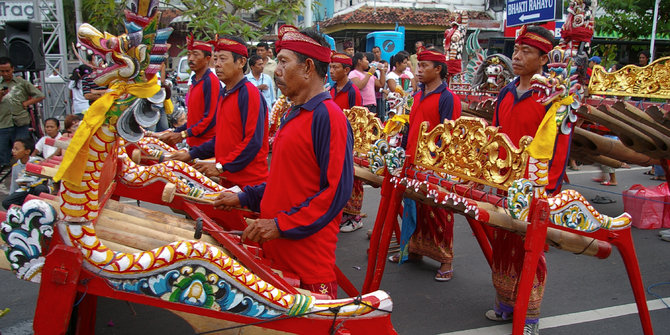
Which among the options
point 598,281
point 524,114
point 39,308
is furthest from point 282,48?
point 598,281

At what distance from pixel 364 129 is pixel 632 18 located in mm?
12405

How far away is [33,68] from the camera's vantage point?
8469 mm

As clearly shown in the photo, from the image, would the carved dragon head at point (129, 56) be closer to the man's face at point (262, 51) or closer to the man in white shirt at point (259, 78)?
the man in white shirt at point (259, 78)

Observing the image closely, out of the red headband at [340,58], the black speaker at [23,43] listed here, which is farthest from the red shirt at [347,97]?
the black speaker at [23,43]

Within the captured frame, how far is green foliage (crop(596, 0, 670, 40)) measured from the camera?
1288 cm

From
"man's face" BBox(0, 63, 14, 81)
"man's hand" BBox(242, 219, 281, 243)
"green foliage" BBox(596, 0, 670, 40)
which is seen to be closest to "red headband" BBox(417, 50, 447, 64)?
"man's hand" BBox(242, 219, 281, 243)

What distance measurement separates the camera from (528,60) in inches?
144

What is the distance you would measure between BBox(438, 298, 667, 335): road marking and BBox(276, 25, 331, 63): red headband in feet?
7.41

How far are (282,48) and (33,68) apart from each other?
25.3ft

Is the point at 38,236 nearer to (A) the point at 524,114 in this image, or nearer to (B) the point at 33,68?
(A) the point at 524,114

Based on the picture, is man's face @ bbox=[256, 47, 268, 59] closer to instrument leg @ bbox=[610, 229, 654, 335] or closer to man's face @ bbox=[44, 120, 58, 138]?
man's face @ bbox=[44, 120, 58, 138]

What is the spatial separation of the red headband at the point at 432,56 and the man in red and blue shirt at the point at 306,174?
238cm

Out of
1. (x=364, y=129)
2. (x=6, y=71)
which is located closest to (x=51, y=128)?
(x=6, y=71)

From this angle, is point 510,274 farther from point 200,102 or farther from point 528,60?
point 200,102
